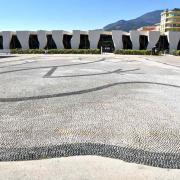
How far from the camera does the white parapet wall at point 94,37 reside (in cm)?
6184

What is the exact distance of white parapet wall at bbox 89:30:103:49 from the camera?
6184 centimetres

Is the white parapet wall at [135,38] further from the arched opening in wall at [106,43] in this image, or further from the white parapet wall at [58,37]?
the white parapet wall at [58,37]

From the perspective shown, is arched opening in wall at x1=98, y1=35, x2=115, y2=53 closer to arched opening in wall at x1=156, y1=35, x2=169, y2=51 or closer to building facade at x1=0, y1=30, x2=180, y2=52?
building facade at x1=0, y1=30, x2=180, y2=52

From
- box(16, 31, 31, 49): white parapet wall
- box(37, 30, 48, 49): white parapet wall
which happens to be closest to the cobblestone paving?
box(37, 30, 48, 49): white parapet wall

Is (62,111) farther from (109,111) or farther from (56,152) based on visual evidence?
(56,152)

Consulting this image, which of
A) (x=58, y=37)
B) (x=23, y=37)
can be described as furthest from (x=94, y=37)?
(x=23, y=37)

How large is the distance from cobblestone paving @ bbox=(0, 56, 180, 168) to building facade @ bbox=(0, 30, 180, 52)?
45810mm

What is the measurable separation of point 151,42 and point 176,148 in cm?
5410

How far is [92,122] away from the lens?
9.45 meters

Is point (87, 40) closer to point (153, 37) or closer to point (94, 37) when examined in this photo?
point (94, 37)

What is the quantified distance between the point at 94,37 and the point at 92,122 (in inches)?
2132

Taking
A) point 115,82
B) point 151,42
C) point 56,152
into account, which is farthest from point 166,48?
point 56,152

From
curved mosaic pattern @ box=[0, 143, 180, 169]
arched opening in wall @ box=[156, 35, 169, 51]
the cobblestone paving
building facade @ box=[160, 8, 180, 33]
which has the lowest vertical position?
curved mosaic pattern @ box=[0, 143, 180, 169]

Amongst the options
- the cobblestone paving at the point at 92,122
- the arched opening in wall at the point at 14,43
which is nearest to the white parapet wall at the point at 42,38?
the arched opening in wall at the point at 14,43
